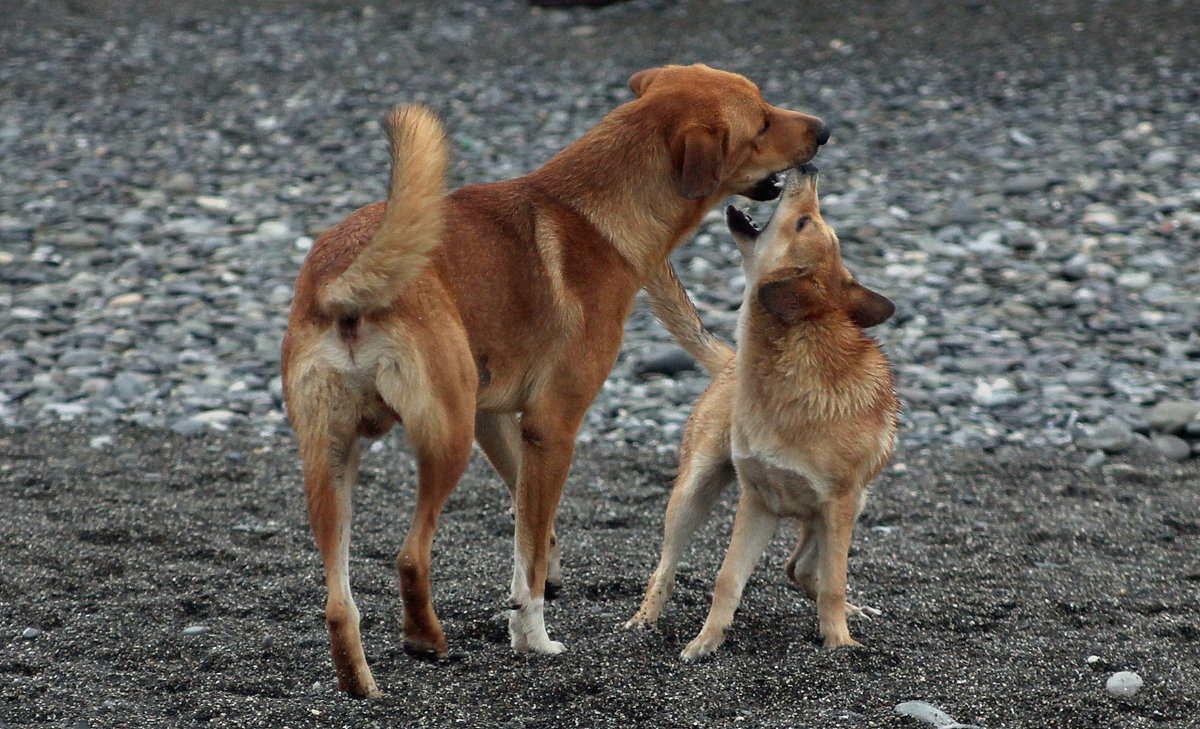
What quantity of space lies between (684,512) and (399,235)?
1.86 meters

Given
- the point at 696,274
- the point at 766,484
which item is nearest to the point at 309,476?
the point at 766,484

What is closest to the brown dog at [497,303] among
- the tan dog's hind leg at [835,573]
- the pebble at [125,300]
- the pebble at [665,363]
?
the tan dog's hind leg at [835,573]

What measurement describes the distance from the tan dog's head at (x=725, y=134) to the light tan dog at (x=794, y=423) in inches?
6.4

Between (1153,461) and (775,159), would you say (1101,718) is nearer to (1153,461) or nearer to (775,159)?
(775,159)

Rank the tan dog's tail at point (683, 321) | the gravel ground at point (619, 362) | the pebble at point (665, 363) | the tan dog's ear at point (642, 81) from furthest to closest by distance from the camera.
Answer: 1. the pebble at point (665, 363)
2. the tan dog's tail at point (683, 321)
3. the tan dog's ear at point (642, 81)
4. the gravel ground at point (619, 362)

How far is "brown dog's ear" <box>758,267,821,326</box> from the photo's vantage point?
501 centimetres

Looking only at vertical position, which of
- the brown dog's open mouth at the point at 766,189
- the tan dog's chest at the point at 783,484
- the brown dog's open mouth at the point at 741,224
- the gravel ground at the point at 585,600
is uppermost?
the brown dog's open mouth at the point at 766,189

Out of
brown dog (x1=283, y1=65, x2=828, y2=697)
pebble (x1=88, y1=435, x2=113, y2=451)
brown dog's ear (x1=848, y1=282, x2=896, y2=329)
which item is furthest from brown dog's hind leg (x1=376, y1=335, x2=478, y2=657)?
pebble (x1=88, y1=435, x2=113, y2=451)

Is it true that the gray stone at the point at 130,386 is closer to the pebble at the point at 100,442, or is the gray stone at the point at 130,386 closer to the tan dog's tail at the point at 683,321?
the pebble at the point at 100,442

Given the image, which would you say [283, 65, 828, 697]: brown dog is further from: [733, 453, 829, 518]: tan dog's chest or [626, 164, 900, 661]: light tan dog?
[733, 453, 829, 518]: tan dog's chest

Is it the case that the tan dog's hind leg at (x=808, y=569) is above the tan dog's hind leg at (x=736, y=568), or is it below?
below

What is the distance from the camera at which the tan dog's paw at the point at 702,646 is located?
4777mm

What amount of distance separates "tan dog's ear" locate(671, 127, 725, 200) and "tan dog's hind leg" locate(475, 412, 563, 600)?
1.23 meters

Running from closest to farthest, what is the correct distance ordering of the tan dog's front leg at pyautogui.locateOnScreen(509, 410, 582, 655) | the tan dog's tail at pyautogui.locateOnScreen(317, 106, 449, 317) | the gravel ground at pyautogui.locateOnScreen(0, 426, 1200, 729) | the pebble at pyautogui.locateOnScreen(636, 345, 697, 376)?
the tan dog's tail at pyautogui.locateOnScreen(317, 106, 449, 317)
the gravel ground at pyautogui.locateOnScreen(0, 426, 1200, 729)
the tan dog's front leg at pyautogui.locateOnScreen(509, 410, 582, 655)
the pebble at pyautogui.locateOnScreen(636, 345, 697, 376)
